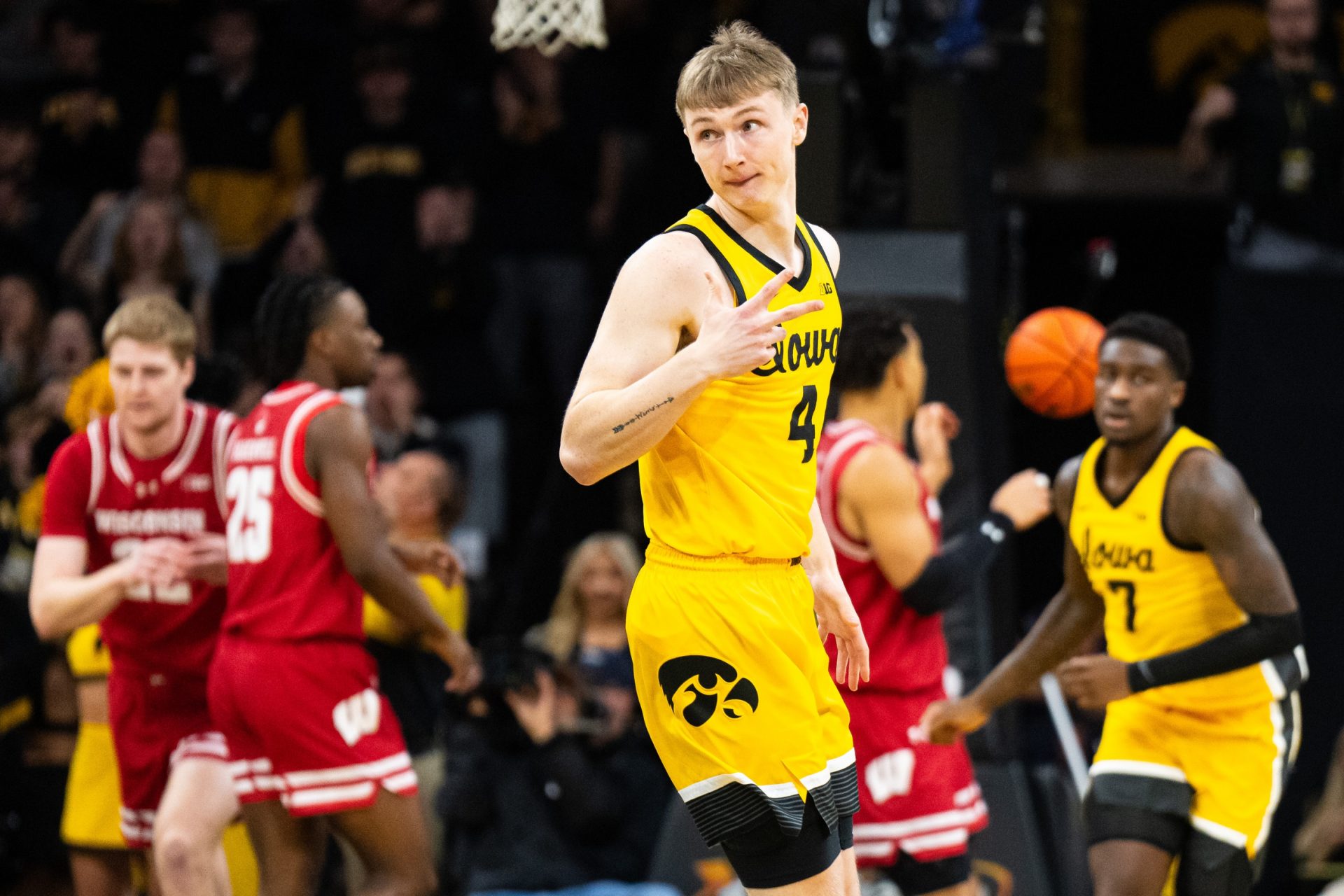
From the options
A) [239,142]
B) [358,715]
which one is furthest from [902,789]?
[239,142]

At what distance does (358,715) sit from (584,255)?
220 inches

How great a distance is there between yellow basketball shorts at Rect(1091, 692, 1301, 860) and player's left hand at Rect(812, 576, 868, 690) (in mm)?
1345

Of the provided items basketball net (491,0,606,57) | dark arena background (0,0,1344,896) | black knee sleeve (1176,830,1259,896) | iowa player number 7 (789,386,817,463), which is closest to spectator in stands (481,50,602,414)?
dark arena background (0,0,1344,896)

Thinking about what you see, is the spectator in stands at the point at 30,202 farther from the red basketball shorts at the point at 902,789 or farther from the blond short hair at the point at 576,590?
the red basketball shorts at the point at 902,789

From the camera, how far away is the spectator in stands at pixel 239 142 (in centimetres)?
1084

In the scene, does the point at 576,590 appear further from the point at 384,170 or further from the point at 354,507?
the point at 384,170

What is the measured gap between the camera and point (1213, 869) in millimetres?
4902

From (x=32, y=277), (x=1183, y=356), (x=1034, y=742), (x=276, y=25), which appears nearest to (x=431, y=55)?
(x=276, y=25)

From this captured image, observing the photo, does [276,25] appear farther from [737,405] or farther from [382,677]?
[737,405]

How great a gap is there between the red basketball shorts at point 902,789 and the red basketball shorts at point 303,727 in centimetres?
138

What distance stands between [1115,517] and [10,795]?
5175mm

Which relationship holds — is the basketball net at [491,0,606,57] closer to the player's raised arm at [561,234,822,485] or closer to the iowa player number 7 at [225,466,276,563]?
the iowa player number 7 at [225,466,276,563]

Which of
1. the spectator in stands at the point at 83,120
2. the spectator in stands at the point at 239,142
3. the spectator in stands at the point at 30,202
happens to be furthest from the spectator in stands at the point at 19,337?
the spectator in stands at the point at 83,120

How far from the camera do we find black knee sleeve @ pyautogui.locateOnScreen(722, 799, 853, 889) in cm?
365
